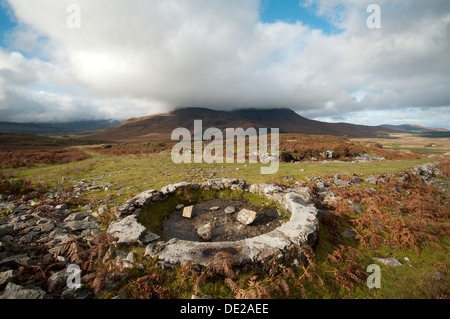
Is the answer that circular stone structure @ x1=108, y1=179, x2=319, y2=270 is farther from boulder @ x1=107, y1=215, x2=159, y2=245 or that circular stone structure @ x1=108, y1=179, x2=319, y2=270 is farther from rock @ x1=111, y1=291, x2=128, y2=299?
rock @ x1=111, y1=291, x2=128, y2=299

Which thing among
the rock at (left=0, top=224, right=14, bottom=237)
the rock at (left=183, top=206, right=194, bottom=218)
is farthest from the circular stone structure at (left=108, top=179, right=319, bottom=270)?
the rock at (left=0, top=224, right=14, bottom=237)

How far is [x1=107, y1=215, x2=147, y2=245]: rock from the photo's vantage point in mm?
5250

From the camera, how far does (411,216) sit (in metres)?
7.64

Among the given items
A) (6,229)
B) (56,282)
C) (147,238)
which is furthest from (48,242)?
Answer: (147,238)

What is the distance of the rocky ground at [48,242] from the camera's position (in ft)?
12.1

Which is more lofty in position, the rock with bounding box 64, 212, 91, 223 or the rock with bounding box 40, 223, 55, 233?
the rock with bounding box 40, 223, 55, 233

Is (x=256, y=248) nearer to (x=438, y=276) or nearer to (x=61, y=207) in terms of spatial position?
(x=438, y=276)

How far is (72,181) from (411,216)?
19.5 meters

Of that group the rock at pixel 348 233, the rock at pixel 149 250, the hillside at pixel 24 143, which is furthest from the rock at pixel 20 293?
the hillside at pixel 24 143
